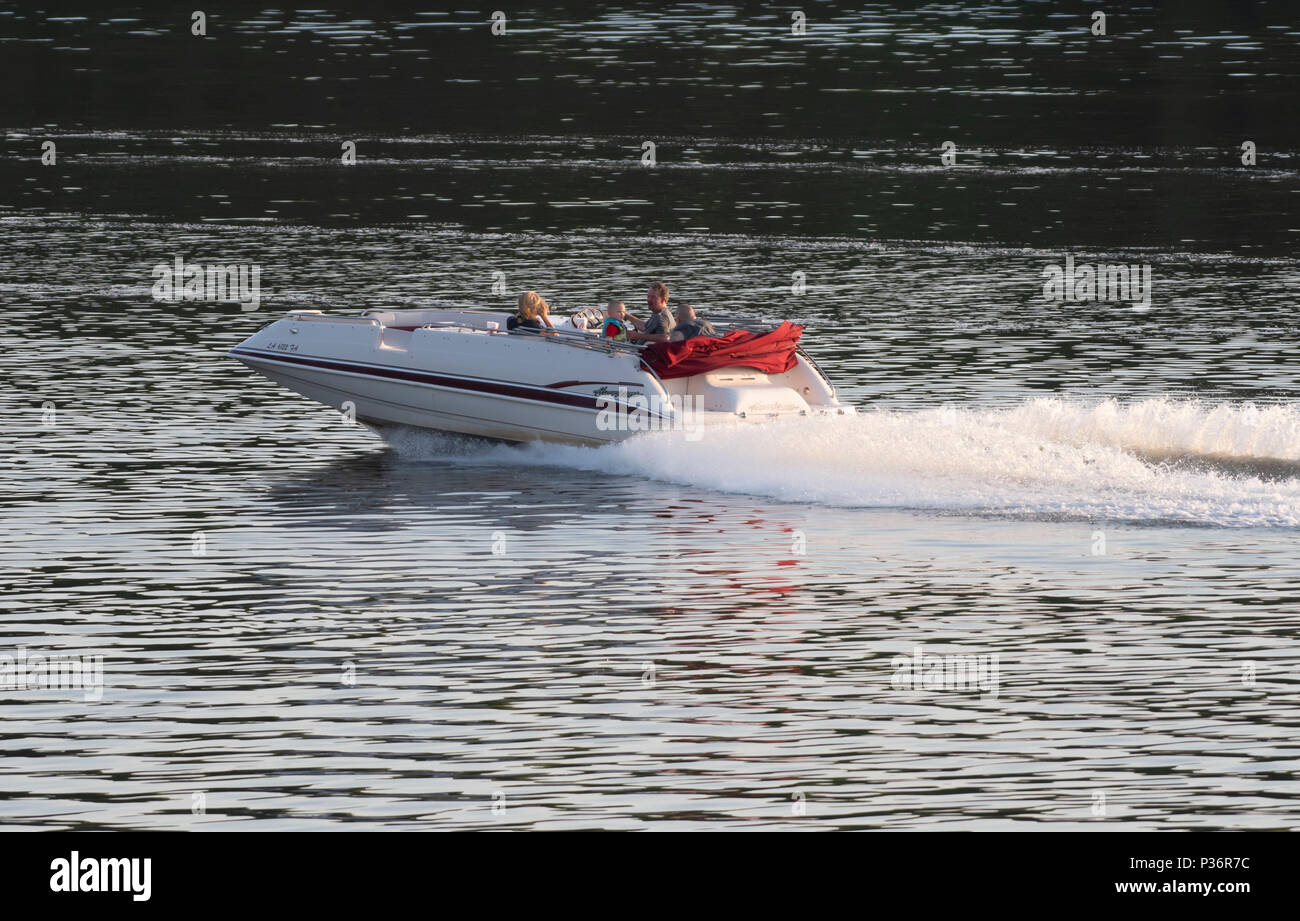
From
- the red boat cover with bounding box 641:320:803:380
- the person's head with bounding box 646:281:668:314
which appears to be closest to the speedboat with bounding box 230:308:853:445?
the red boat cover with bounding box 641:320:803:380

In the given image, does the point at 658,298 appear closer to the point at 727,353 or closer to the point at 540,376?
the point at 727,353

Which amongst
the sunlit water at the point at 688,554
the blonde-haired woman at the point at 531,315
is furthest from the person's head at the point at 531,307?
the sunlit water at the point at 688,554

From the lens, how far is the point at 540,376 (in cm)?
2417

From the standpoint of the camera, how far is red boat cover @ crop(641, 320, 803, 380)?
77.5ft

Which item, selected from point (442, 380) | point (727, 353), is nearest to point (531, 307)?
point (442, 380)

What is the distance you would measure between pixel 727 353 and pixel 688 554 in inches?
173

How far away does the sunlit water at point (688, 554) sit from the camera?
13.8 metres

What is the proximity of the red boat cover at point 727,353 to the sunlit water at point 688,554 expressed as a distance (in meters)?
0.92

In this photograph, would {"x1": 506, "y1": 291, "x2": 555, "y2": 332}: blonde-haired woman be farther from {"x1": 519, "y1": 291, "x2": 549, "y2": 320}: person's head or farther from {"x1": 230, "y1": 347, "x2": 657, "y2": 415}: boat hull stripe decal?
{"x1": 230, "y1": 347, "x2": 657, "y2": 415}: boat hull stripe decal

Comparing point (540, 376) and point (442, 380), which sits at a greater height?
point (540, 376)

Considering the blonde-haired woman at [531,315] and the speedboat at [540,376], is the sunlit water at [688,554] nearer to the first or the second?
the speedboat at [540,376]

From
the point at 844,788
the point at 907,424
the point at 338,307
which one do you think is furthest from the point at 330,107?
the point at 844,788

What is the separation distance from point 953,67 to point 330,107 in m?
22.0

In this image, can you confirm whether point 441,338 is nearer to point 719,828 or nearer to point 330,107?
point 719,828
